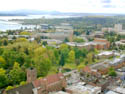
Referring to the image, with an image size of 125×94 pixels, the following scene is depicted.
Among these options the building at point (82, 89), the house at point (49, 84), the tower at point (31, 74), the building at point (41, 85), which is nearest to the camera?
the building at point (41, 85)

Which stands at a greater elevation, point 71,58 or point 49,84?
point 49,84

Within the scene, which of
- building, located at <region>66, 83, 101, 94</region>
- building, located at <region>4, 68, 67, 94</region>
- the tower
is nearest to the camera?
building, located at <region>4, 68, 67, 94</region>

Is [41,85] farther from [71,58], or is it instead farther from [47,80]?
[71,58]

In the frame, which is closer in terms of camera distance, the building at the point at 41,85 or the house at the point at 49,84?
the building at the point at 41,85

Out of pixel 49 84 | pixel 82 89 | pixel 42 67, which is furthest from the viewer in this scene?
pixel 42 67

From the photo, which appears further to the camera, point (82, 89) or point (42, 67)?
point (42, 67)

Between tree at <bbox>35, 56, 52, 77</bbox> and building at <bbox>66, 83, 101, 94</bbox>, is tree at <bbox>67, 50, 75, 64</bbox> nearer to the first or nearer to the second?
tree at <bbox>35, 56, 52, 77</bbox>

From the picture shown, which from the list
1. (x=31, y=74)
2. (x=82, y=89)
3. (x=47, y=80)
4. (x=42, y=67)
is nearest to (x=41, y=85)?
(x=47, y=80)

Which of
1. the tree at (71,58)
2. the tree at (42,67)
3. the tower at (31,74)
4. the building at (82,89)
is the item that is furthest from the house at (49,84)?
the tree at (71,58)

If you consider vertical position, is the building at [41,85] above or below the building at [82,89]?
above

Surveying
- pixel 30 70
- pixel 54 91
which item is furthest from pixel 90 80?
pixel 30 70

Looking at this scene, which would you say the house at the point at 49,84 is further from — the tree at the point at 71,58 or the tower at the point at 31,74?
the tree at the point at 71,58

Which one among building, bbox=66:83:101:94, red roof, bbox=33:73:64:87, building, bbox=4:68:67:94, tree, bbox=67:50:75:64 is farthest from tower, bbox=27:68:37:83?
tree, bbox=67:50:75:64

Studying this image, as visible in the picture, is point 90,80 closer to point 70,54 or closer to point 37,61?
point 37,61
